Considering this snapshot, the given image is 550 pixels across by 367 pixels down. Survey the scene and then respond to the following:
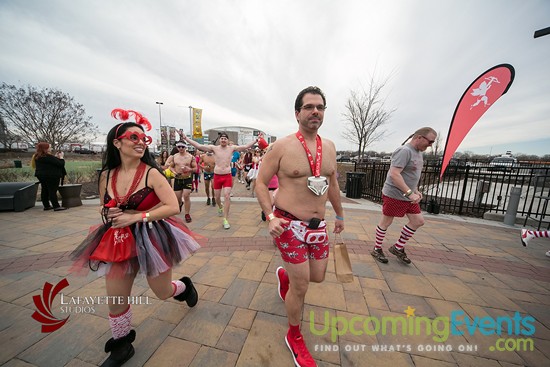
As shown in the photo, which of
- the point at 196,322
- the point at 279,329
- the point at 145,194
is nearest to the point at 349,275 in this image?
the point at 279,329

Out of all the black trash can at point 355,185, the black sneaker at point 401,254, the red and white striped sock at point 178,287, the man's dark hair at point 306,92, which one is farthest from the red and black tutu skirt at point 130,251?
the black trash can at point 355,185

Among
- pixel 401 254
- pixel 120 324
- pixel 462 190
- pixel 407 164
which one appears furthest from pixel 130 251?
pixel 462 190

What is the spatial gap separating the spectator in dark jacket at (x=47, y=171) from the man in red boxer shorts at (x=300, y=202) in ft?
24.5

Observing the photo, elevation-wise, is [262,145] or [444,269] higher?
[262,145]

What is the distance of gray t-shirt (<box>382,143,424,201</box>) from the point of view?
3.07 meters

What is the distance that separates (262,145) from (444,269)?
386 centimetres

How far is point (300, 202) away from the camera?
178 cm

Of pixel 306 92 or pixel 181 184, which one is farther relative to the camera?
pixel 181 184

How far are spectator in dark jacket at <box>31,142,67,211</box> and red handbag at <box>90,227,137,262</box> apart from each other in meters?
6.56

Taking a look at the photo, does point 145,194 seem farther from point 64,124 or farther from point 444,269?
point 64,124

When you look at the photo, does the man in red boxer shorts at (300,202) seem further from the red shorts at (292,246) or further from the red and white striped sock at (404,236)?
the red and white striped sock at (404,236)

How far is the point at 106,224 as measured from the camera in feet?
5.71

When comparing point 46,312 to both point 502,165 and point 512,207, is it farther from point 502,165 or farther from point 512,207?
point 502,165

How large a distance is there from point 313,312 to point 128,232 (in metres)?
2.03
